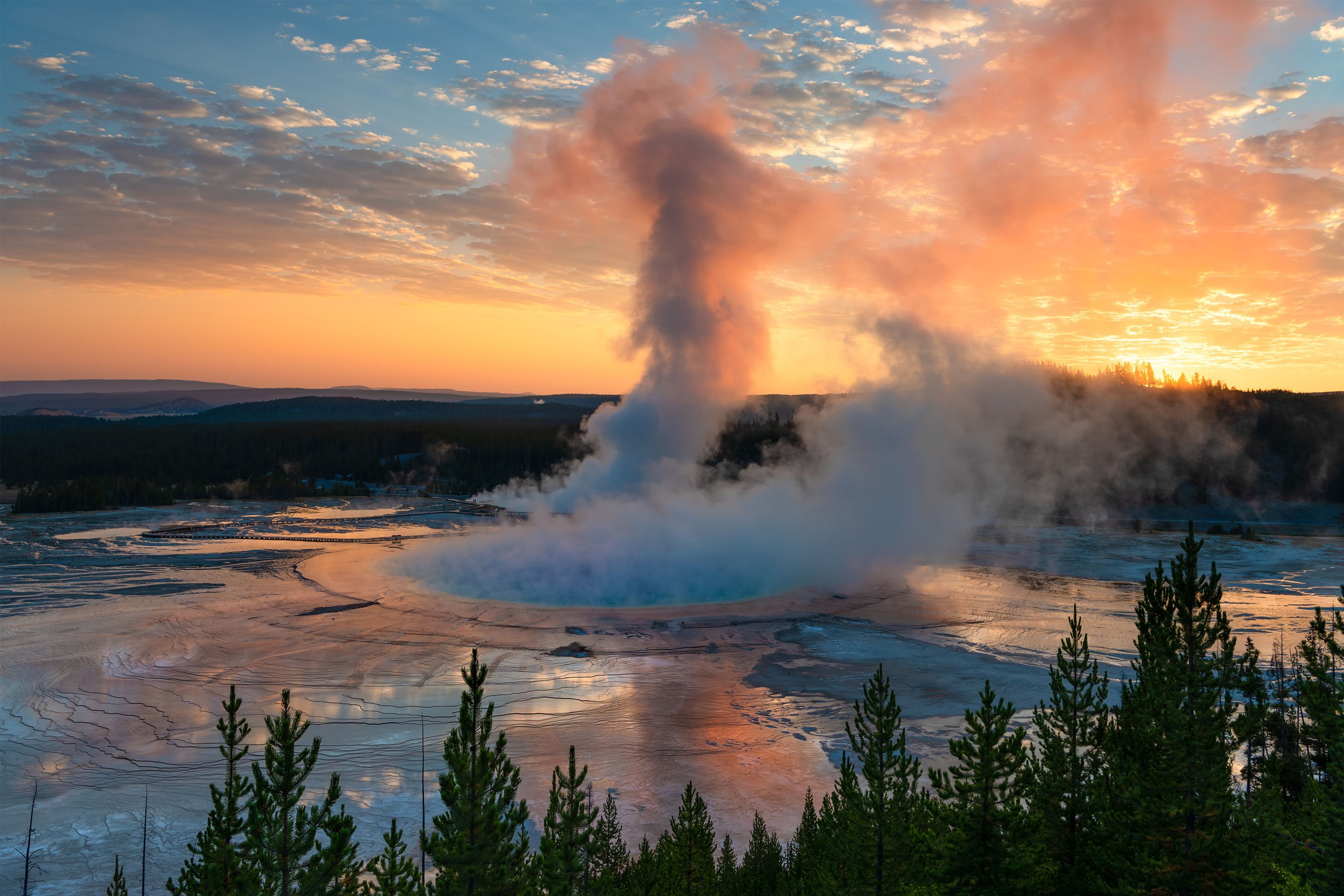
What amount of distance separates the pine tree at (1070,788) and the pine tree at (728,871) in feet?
17.3

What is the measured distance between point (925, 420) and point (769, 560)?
550 inches

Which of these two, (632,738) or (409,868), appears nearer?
(409,868)

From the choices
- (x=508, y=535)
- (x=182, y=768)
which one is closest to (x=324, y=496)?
(x=508, y=535)

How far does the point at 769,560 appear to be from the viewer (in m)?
41.7

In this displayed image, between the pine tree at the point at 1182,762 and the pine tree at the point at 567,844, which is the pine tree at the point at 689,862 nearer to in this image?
the pine tree at the point at 567,844

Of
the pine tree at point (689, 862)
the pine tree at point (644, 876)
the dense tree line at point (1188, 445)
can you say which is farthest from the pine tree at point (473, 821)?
the dense tree line at point (1188, 445)

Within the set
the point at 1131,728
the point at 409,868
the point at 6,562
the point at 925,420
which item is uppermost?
the point at 925,420

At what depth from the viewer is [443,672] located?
25.7m

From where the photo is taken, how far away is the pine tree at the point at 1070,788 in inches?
427

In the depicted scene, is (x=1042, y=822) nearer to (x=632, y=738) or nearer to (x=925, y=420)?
(x=632, y=738)

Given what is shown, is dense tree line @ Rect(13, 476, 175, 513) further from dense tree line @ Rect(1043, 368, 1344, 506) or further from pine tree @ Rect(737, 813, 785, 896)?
dense tree line @ Rect(1043, 368, 1344, 506)

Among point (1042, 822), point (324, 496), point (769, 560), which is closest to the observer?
point (1042, 822)

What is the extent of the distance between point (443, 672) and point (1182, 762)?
2147 centimetres

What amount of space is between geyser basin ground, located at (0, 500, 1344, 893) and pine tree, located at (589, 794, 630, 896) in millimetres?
989
